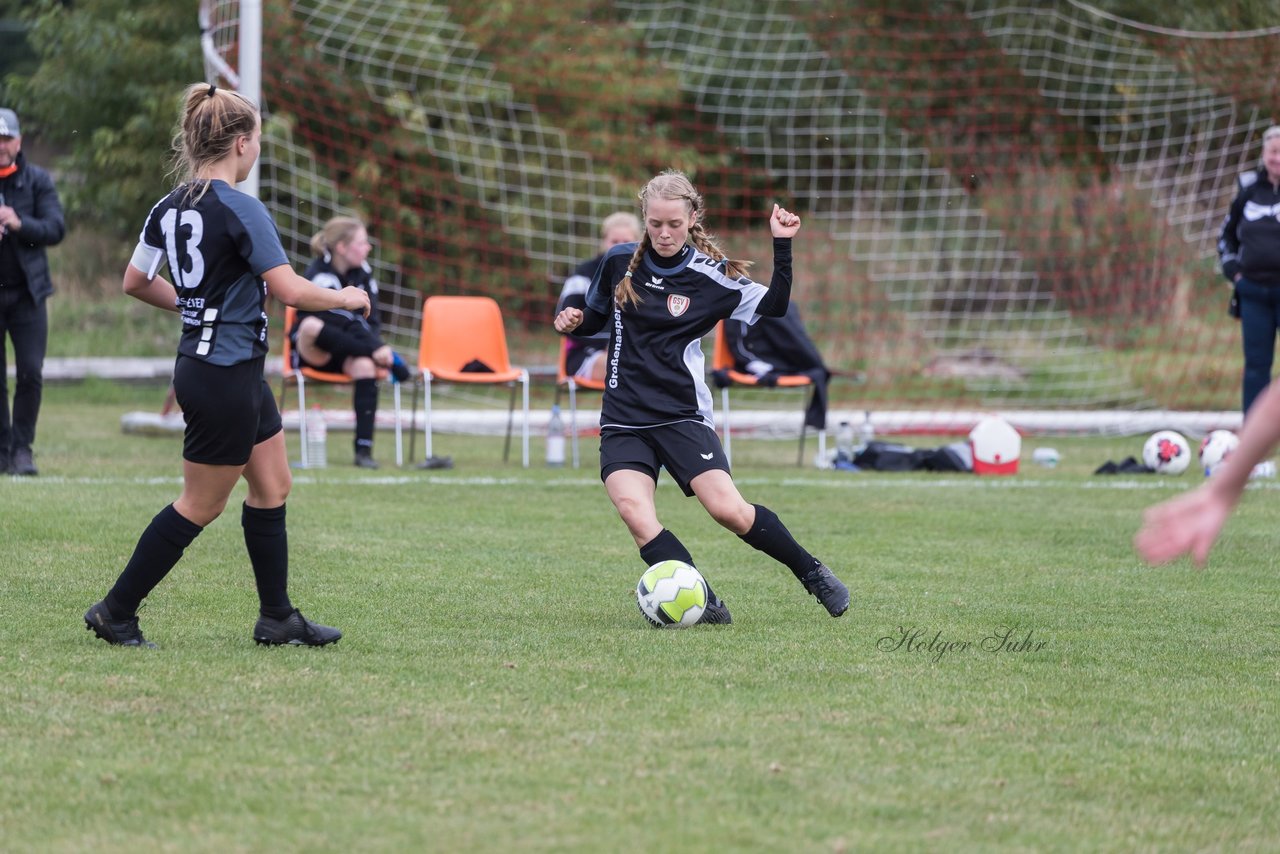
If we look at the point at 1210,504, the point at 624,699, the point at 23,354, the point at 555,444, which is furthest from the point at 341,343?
the point at 1210,504

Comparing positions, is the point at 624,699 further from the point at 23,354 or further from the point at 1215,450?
the point at 1215,450

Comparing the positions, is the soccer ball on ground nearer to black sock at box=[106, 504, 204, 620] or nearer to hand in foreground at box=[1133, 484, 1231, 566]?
black sock at box=[106, 504, 204, 620]

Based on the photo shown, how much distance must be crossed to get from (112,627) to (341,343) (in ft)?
18.9

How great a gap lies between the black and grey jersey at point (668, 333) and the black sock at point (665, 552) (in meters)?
0.40

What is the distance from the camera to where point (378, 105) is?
47.6 ft

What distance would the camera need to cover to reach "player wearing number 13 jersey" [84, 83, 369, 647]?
4234mm

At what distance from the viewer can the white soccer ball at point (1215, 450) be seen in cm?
964

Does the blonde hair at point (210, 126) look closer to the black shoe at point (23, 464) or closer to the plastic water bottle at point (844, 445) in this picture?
the black shoe at point (23, 464)

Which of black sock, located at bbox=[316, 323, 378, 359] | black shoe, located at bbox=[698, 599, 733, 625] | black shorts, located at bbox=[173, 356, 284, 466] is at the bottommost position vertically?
black sock, located at bbox=[316, 323, 378, 359]

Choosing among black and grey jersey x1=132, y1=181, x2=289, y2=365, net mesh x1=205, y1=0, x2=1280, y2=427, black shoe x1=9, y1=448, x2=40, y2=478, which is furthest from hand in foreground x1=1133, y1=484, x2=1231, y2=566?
net mesh x1=205, y1=0, x2=1280, y2=427

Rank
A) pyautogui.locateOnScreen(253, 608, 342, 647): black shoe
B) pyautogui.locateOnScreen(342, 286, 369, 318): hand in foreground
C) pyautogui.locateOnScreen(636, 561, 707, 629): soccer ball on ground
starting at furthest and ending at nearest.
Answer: pyautogui.locateOnScreen(636, 561, 707, 629): soccer ball on ground, pyautogui.locateOnScreen(253, 608, 342, 647): black shoe, pyautogui.locateOnScreen(342, 286, 369, 318): hand in foreground

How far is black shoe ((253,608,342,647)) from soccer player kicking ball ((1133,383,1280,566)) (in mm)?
2700

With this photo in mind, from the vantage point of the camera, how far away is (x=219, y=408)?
4.26 m

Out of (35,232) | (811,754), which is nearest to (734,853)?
(811,754)
